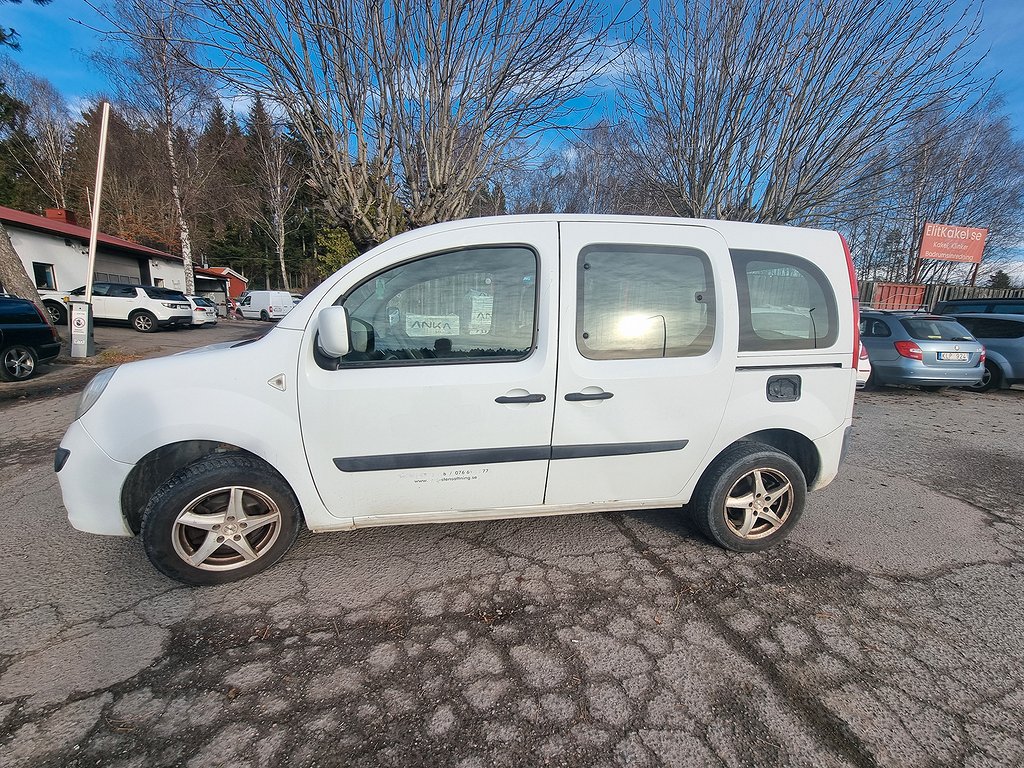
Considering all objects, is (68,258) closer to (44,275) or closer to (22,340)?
(44,275)

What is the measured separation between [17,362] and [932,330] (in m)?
15.0

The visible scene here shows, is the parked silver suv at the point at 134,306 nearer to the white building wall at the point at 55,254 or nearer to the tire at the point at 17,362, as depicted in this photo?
the white building wall at the point at 55,254

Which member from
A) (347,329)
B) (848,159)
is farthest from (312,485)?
(848,159)

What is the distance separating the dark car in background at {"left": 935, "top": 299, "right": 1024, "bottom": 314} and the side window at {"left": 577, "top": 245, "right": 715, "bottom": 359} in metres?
12.7

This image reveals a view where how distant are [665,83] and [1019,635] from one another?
10355 mm

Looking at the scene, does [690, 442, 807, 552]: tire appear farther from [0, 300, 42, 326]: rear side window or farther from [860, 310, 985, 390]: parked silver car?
[0, 300, 42, 326]: rear side window

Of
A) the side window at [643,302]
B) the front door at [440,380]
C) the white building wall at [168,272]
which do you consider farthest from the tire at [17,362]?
the white building wall at [168,272]

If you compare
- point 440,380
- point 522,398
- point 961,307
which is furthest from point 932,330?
point 440,380

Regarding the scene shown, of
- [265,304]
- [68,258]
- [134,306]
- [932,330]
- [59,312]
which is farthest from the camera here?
[265,304]

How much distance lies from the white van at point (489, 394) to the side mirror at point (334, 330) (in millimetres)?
10

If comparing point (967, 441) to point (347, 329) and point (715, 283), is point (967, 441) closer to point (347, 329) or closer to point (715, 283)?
point (715, 283)

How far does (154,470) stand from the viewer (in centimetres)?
244

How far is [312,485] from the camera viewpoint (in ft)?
7.62

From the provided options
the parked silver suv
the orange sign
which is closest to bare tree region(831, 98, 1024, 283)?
the orange sign
